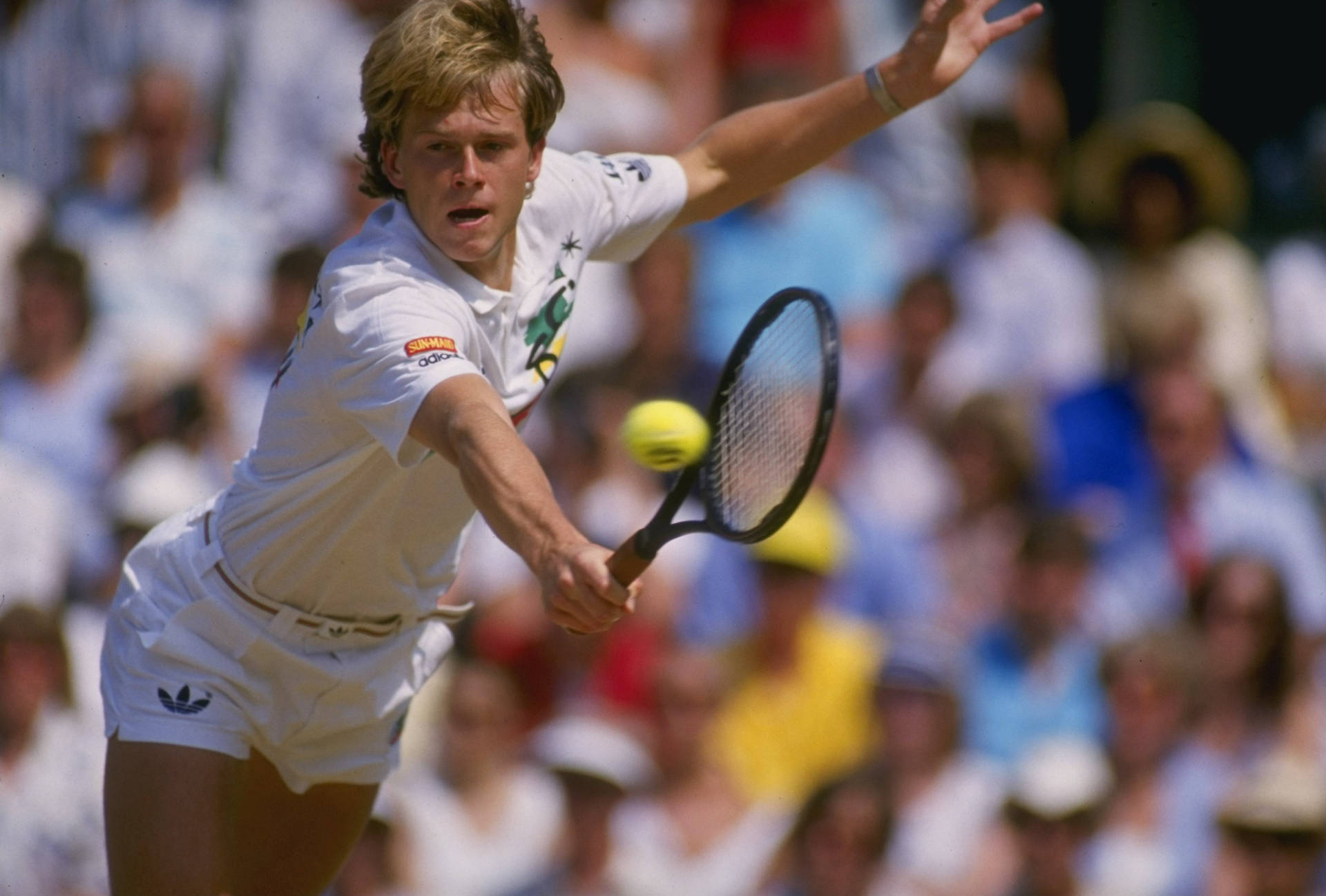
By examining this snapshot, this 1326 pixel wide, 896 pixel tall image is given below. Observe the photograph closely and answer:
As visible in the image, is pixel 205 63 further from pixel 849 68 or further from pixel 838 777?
pixel 838 777

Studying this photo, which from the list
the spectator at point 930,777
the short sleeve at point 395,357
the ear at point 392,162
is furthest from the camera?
the spectator at point 930,777

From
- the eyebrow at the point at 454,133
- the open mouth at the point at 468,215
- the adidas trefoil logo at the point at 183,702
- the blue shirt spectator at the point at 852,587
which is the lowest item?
the blue shirt spectator at the point at 852,587

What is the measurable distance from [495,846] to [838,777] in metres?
1.26

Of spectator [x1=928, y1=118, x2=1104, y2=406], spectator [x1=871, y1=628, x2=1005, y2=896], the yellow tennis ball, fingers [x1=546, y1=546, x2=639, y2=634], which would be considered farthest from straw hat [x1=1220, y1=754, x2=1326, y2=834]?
fingers [x1=546, y1=546, x2=639, y2=634]

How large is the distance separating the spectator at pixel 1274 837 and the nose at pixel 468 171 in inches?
156

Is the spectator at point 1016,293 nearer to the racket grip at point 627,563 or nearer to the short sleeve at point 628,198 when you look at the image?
the short sleeve at point 628,198

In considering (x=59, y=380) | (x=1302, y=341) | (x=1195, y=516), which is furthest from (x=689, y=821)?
(x=1302, y=341)

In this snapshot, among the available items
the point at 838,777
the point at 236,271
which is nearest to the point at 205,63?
the point at 236,271

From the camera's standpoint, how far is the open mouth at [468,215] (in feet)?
13.0

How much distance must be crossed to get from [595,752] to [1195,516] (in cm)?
259

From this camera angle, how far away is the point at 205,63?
964 centimetres

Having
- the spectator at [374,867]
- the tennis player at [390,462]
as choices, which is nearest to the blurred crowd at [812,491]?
the spectator at [374,867]

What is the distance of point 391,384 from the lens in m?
3.70

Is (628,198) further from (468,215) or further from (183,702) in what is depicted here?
(183,702)
